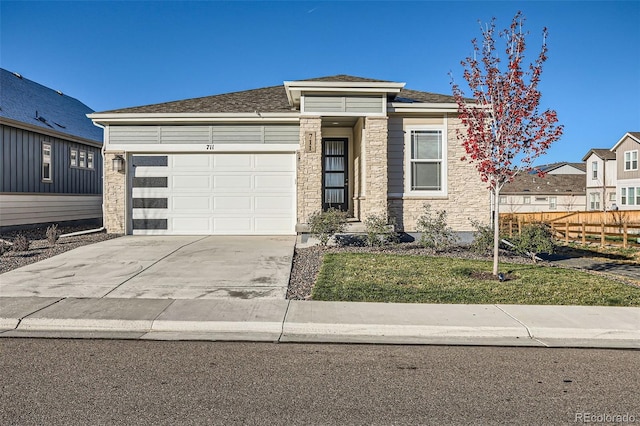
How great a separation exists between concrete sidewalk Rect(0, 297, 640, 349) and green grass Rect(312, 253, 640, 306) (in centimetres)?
46

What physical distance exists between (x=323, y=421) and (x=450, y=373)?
1.64 meters

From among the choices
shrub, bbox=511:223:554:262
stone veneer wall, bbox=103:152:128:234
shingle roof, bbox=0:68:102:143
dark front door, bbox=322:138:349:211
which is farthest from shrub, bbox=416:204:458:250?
shingle roof, bbox=0:68:102:143

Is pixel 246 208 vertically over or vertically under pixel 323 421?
over

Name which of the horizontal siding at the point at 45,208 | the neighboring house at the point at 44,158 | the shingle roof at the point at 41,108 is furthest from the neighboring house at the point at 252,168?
the shingle roof at the point at 41,108

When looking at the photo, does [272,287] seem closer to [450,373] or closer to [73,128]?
[450,373]

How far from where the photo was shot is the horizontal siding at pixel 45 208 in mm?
16328

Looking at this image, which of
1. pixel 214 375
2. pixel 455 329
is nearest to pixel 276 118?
pixel 455 329

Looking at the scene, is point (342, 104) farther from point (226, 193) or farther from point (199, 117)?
point (226, 193)

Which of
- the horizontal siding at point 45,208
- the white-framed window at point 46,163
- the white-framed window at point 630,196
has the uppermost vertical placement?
the white-framed window at point 46,163

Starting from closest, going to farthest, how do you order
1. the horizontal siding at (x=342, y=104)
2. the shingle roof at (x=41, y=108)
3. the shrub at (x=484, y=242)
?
the shrub at (x=484, y=242) → the horizontal siding at (x=342, y=104) → the shingle roof at (x=41, y=108)

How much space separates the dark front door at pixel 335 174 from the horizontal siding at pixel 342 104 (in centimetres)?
258

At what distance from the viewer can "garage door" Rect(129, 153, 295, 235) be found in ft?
47.7

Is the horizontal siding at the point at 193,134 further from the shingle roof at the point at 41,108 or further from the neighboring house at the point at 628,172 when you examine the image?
the neighboring house at the point at 628,172

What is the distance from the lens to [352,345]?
5.69m
